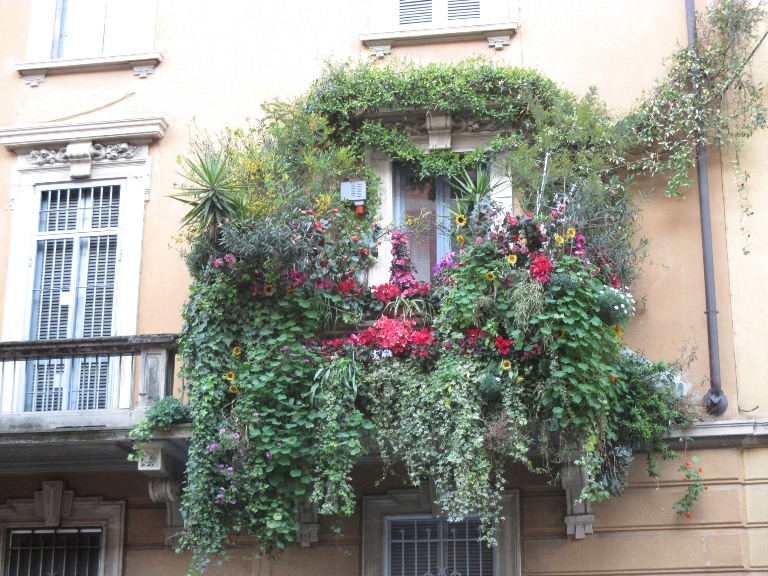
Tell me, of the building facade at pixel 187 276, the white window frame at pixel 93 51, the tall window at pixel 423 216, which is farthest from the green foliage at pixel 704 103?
the white window frame at pixel 93 51

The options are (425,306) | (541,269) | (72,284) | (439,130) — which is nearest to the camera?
(541,269)

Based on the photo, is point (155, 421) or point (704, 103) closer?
point (155, 421)

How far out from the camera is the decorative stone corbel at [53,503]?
12656 millimetres

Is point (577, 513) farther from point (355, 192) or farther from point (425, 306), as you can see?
Result: point (355, 192)

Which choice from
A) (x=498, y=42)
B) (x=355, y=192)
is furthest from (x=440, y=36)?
(x=355, y=192)

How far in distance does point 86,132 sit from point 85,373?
103 inches

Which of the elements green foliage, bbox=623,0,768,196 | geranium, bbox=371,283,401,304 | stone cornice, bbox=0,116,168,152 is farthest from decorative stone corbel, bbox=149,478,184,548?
green foliage, bbox=623,0,768,196

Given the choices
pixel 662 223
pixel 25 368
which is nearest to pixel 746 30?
pixel 662 223

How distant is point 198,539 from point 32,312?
12.3 ft

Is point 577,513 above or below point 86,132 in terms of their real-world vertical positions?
below

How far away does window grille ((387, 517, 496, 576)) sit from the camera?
1202 centimetres

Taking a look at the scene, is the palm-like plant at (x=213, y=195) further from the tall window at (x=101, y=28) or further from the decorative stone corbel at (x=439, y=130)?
the tall window at (x=101, y=28)

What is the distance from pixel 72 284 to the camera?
13344 millimetres

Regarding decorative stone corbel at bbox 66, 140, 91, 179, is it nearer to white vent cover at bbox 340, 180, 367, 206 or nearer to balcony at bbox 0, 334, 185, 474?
balcony at bbox 0, 334, 185, 474
